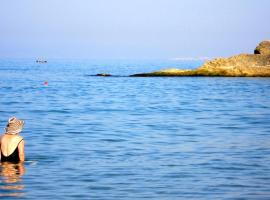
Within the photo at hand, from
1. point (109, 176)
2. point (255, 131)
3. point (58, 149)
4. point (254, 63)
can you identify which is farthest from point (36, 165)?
point (254, 63)

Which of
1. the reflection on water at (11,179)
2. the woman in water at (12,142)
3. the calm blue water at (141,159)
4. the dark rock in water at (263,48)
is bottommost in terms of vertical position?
the calm blue water at (141,159)

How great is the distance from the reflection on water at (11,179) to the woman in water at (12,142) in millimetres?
175

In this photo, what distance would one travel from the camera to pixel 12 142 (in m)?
15.9

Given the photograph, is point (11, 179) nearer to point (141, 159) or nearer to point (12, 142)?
point (12, 142)

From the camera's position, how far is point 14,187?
13.9 m

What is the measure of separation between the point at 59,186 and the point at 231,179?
392cm

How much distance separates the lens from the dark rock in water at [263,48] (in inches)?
4049

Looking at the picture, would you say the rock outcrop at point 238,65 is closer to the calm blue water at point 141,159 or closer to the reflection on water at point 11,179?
the calm blue water at point 141,159

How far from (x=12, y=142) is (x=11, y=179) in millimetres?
1361

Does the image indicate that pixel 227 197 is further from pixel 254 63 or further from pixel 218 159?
pixel 254 63

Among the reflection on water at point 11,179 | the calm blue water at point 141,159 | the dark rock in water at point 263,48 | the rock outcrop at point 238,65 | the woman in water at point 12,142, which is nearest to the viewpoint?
the reflection on water at point 11,179

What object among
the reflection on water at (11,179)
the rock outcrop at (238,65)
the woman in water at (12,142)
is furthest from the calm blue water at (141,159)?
the rock outcrop at (238,65)

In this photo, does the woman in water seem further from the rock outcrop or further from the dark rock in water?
the dark rock in water

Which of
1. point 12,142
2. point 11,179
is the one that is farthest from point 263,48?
point 11,179
